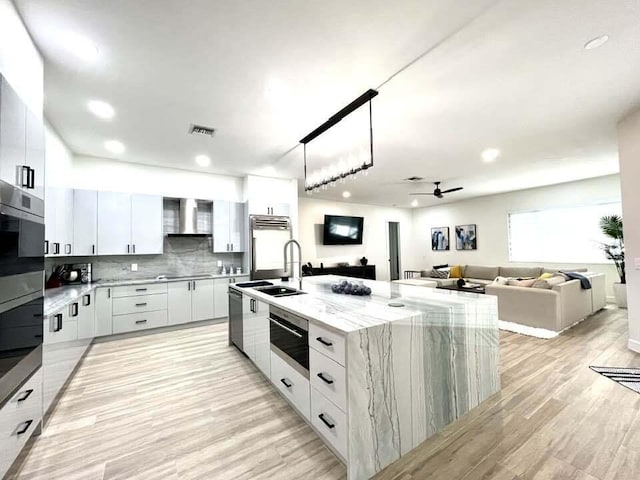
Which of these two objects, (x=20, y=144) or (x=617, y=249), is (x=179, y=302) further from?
(x=617, y=249)

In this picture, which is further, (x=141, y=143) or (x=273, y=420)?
(x=141, y=143)

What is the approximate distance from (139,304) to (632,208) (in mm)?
6697

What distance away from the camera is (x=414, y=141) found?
386 centimetres

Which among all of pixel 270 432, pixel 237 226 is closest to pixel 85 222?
pixel 237 226

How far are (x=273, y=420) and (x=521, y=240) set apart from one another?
7.90 metres

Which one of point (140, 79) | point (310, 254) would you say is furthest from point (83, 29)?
point (310, 254)

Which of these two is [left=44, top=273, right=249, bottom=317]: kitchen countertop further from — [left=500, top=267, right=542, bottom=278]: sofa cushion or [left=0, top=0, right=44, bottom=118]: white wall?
[left=500, top=267, right=542, bottom=278]: sofa cushion

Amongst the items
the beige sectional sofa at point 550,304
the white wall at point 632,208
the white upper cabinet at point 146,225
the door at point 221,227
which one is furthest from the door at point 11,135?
the beige sectional sofa at point 550,304

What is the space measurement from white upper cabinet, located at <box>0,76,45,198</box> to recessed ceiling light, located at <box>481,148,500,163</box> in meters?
5.08

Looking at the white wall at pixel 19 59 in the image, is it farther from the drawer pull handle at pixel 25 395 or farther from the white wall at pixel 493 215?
the white wall at pixel 493 215

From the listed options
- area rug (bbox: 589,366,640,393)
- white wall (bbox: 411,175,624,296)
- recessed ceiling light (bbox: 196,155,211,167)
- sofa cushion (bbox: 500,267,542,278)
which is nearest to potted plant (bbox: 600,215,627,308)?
white wall (bbox: 411,175,624,296)

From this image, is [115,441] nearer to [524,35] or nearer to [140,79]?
[140,79]

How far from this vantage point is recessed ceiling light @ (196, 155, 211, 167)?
14.4 feet

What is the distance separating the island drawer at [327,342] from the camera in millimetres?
1533
